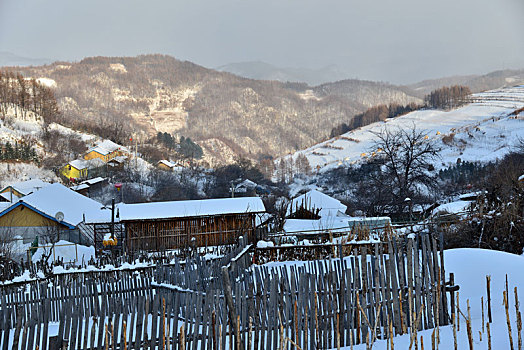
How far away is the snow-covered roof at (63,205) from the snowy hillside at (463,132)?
56774mm

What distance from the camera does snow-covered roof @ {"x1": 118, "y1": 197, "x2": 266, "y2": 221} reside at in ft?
80.5

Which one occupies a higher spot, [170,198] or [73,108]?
[73,108]

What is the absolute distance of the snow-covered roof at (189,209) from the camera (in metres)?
24.5

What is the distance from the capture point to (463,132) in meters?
106

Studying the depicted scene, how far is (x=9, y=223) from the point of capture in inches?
1176

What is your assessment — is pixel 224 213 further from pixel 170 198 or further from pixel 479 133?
pixel 479 133

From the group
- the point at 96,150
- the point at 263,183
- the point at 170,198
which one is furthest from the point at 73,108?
the point at 170,198

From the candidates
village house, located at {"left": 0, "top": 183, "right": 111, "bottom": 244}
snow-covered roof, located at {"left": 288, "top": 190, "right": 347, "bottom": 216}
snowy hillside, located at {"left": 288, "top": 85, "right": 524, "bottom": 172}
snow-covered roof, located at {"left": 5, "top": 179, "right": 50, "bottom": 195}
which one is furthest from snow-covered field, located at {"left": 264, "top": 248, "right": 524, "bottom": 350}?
snowy hillside, located at {"left": 288, "top": 85, "right": 524, "bottom": 172}

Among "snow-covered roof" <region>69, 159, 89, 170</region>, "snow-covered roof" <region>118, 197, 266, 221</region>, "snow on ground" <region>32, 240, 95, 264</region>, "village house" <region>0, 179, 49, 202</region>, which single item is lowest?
"snow on ground" <region>32, 240, 95, 264</region>

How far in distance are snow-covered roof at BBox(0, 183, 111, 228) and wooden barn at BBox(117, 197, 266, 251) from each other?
186 inches

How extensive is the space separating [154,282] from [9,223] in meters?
24.9

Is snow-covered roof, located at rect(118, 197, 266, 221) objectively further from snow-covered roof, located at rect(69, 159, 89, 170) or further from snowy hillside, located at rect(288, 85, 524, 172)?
snow-covered roof, located at rect(69, 159, 89, 170)

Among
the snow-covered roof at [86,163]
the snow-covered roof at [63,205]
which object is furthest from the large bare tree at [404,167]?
the snow-covered roof at [86,163]

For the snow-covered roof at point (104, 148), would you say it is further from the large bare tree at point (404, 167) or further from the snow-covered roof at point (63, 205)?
the large bare tree at point (404, 167)
